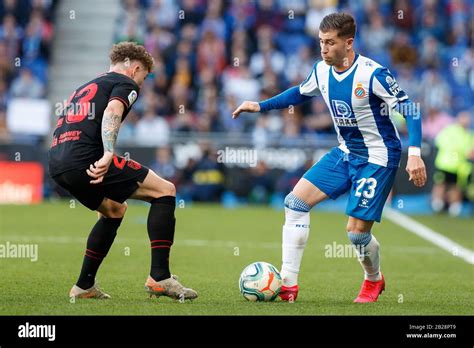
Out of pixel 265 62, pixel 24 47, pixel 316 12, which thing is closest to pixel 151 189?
pixel 265 62

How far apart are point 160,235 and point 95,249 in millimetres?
600

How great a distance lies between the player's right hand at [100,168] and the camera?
7.80 m

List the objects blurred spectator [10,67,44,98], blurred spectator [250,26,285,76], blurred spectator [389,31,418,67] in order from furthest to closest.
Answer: blurred spectator [389,31,418,67]
blurred spectator [250,26,285,76]
blurred spectator [10,67,44,98]

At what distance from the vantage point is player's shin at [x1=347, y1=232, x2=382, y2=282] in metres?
8.51

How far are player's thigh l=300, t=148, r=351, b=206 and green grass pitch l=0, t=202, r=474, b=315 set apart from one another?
34.7 inches

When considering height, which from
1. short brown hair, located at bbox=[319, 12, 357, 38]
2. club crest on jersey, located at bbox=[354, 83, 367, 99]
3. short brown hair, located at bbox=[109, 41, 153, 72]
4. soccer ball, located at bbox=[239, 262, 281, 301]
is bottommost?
soccer ball, located at bbox=[239, 262, 281, 301]

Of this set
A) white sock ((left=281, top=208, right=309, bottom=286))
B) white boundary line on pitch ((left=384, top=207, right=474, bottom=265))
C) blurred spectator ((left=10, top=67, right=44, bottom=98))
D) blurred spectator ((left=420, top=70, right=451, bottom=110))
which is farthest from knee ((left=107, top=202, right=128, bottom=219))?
blurred spectator ((left=420, top=70, right=451, bottom=110))

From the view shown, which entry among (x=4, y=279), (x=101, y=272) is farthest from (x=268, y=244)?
(x=4, y=279)

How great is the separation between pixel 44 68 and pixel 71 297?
16.8m

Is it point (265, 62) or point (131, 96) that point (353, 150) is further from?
point (265, 62)

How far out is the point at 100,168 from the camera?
308 inches

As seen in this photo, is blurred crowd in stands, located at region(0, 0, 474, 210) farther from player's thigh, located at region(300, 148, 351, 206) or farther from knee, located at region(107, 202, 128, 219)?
knee, located at region(107, 202, 128, 219)

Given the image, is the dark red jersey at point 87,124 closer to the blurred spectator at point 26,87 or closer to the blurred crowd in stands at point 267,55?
the blurred crowd in stands at point 267,55
